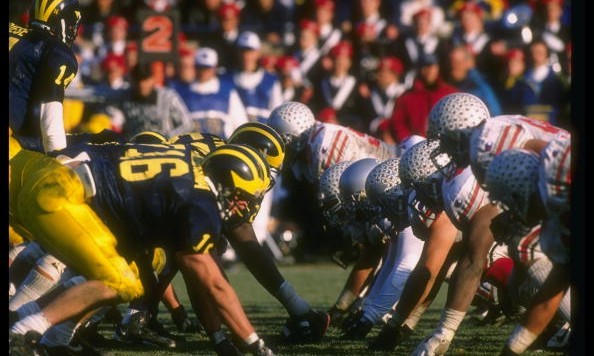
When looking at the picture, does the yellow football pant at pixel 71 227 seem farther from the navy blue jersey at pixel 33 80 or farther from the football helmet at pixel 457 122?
the football helmet at pixel 457 122

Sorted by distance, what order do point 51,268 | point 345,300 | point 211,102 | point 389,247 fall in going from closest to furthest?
point 51,268 < point 389,247 < point 345,300 < point 211,102

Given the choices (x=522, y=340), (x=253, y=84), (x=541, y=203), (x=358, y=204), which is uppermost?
(x=541, y=203)

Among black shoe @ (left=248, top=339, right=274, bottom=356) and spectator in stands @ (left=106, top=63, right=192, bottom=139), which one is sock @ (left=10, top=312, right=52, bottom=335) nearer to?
black shoe @ (left=248, top=339, right=274, bottom=356)

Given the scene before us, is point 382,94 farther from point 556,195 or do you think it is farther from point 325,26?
point 556,195

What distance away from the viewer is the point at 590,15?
462 centimetres

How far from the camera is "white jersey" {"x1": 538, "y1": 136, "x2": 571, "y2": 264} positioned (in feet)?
17.2

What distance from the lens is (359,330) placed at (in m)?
7.43

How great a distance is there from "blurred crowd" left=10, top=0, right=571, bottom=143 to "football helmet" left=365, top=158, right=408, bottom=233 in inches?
159

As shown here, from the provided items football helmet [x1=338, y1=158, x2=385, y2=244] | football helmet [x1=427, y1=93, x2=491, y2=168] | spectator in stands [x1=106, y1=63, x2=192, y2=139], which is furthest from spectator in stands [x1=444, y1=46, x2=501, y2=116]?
football helmet [x1=427, y1=93, x2=491, y2=168]

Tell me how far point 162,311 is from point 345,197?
→ 2358 mm

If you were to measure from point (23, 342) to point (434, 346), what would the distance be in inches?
77.8

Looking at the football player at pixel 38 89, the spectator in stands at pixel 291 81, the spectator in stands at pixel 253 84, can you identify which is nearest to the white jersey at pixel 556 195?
the football player at pixel 38 89

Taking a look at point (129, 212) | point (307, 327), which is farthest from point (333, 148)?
point (129, 212)
